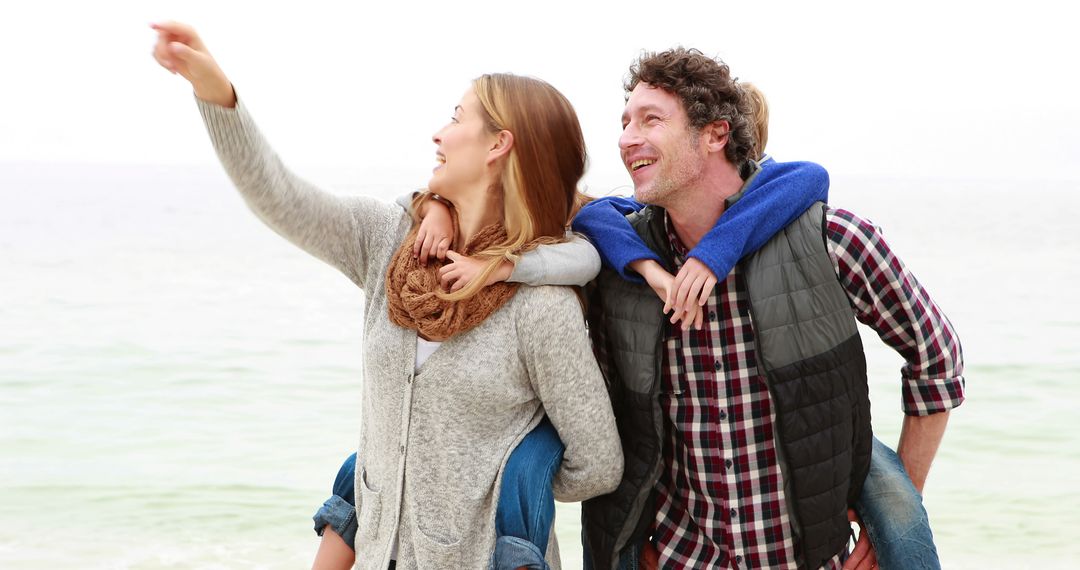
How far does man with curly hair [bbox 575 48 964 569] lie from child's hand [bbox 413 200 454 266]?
268 millimetres

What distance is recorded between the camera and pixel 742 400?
6.57 feet

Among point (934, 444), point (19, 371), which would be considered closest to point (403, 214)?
point (934, 444)

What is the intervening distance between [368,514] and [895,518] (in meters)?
0.98

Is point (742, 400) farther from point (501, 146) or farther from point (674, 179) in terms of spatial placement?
point (501, 146)

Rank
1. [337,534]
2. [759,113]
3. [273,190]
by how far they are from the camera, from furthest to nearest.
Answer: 1. [759,113]
2. [337,534]
3. [273,190]

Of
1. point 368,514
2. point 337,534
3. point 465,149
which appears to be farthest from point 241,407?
point 465,149

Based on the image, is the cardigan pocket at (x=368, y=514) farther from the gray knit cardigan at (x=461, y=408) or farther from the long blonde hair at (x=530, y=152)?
the long blonde hair at (x=530, y=152)

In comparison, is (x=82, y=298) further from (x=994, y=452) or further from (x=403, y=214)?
(x=403, y=214)

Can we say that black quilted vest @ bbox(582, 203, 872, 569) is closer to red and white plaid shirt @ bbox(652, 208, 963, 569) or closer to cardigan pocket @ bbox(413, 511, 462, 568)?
red and white plaid shirt @ bbox(652, 208, 963, 569)

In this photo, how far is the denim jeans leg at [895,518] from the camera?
1985 mm

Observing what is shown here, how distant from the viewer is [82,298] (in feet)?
39.7

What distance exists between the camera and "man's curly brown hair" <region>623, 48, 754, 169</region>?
6.62 ft

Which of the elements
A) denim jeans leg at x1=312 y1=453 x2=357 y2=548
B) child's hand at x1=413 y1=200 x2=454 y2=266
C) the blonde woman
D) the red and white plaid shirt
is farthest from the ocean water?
child's hand at x1=413 y1=200 x2=454 y2=266

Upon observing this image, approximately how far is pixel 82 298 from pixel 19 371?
11.5 ft
